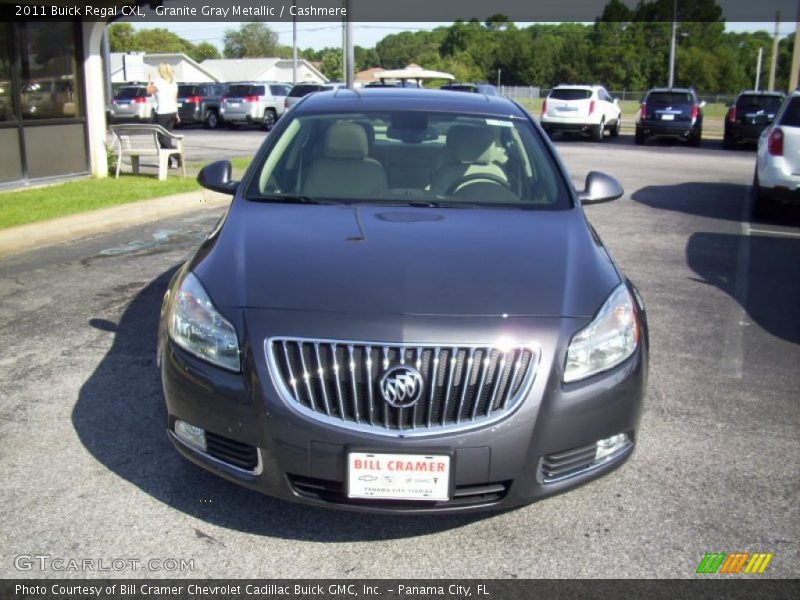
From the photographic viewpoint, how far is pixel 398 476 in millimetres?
2797

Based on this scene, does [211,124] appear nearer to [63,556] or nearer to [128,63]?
[128,63]

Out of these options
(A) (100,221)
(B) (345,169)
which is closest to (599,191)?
(B) (345,169)

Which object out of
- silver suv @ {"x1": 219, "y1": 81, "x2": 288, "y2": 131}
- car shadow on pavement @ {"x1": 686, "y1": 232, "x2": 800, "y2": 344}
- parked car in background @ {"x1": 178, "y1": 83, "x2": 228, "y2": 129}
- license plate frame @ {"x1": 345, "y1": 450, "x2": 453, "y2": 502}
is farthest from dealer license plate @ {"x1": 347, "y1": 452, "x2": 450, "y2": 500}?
parked car in background @ {"x1": 178, "y1": 83, "x2": 228, "y2": 129}

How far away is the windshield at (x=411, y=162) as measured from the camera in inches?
166

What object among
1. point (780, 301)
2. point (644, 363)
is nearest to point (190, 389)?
point (644, 363)

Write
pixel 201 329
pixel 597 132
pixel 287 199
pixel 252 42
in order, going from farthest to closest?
pixel 252 42
pixel 597 132
pixel 287 199
pixel 201 329

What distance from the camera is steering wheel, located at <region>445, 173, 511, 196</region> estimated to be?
4.31 meters

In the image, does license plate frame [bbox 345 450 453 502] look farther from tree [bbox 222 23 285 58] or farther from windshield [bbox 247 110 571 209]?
tree [bbox 222 23 285 58]

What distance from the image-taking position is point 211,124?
1257 inches

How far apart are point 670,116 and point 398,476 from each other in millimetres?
24041

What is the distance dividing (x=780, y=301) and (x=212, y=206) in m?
7.20

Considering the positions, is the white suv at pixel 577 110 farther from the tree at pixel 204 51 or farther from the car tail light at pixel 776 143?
the tree at pixel 204 51

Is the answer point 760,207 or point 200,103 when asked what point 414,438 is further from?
point 200,103

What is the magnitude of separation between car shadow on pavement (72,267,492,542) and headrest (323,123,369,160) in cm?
160
